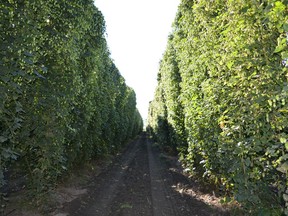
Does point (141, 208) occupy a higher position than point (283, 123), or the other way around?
point (283, 123)

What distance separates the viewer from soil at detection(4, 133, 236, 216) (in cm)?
640

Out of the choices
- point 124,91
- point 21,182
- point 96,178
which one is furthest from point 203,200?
point 124,91

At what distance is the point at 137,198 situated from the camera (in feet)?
25.0

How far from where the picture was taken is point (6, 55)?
136 inches

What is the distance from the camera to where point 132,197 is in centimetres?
773

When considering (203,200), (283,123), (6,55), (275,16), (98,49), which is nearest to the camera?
(275,16)

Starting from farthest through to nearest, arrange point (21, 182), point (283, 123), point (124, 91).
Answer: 1. point (124, 91)
2. point (21, 182)
3. point (283, 123)

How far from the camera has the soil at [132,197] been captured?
6402 millimetres

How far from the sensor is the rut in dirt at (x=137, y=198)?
6.47m

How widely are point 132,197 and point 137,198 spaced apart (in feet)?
0.62

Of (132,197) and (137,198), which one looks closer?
(137,198)

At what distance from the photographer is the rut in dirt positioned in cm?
647

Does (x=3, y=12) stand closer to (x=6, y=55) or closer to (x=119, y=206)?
(x=6, y=55)

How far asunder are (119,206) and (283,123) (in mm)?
5273
